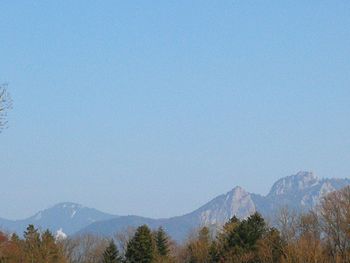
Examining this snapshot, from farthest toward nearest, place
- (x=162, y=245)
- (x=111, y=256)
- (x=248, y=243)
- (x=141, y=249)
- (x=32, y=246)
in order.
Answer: (x=162, y=245)
(x=111, y=256)
(x=32, y=246)
(x=141, y=249)
(x=248, y=243)

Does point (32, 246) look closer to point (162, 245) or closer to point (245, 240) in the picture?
point (162, 245)

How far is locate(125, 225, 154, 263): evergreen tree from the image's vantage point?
7256 centimetres

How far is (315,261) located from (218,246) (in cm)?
3566

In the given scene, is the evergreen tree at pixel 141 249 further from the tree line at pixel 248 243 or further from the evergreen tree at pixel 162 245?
the evergreen tree at pixel 162 245

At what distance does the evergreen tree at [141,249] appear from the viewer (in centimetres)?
7256

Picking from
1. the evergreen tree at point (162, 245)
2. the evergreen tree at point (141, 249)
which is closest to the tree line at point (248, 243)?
the evergreen tree at point (141, 249)

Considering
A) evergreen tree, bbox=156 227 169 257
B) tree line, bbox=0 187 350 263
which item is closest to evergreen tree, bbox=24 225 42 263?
tree line, bbox=0 187 350 263

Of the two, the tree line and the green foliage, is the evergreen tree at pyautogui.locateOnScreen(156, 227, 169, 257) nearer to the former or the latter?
the tree line

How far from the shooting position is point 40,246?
7600 centimetres

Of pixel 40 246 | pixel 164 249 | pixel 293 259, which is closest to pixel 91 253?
pixel 164 249

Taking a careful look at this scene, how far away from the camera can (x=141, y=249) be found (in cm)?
7275

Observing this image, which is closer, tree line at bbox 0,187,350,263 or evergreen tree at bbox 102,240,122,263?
tree line at bbox 0,187,350,263

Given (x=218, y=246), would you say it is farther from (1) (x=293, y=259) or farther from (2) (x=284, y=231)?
(1) (x=293, y=259)

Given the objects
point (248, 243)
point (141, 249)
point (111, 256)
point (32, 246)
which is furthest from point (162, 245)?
point (248, 243)
